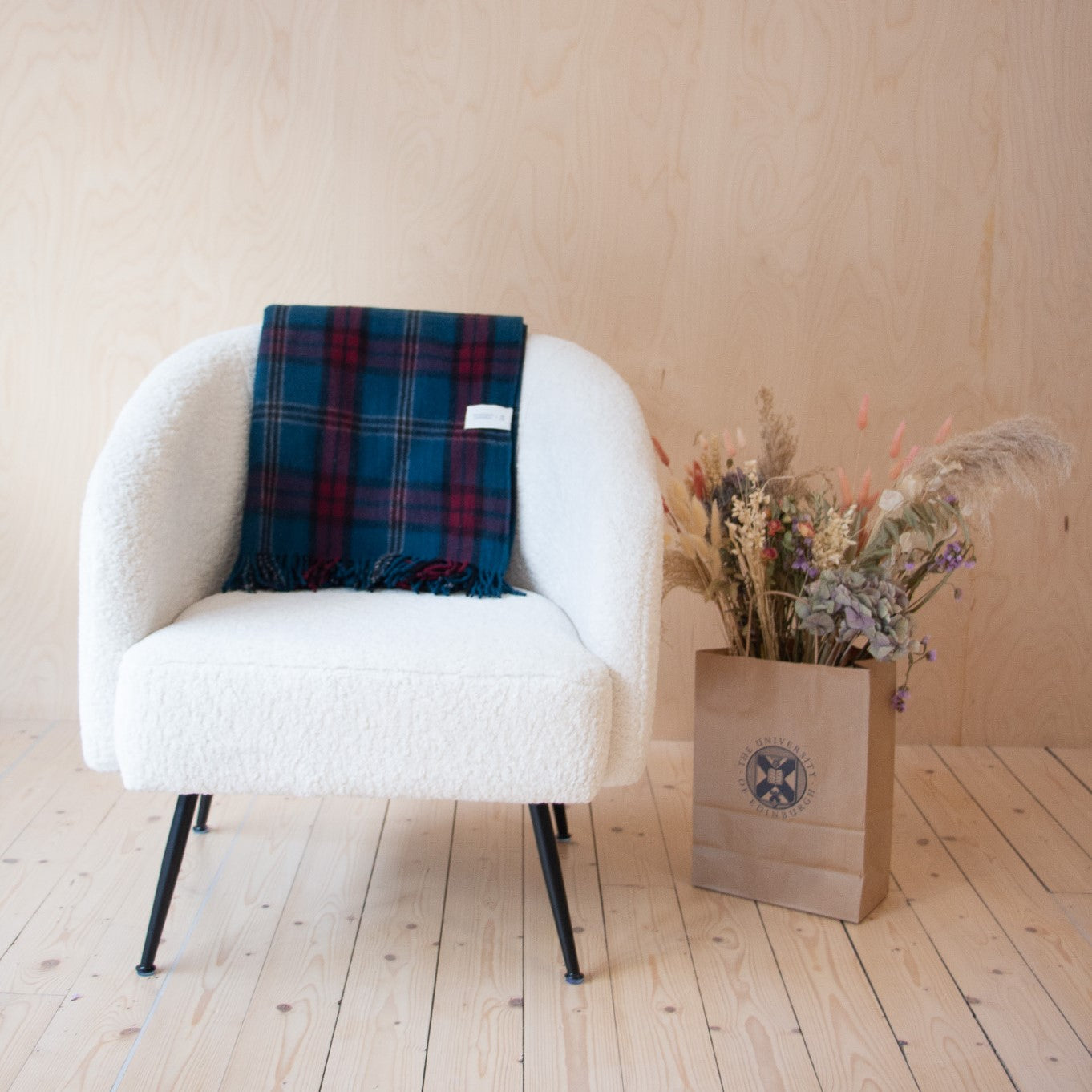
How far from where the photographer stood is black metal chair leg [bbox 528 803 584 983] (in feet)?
4.39

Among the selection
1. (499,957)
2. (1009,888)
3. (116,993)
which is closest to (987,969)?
(1009,888)

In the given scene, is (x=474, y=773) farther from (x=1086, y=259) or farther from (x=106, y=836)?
(x=1086, y=259)

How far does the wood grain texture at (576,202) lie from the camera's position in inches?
78.9

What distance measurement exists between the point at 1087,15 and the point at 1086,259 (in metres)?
0.43

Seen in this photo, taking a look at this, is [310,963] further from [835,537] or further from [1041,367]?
[1041,367]

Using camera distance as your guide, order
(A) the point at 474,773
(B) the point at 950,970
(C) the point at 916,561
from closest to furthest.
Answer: (A) the point at 474,773, (B) the point at 950,970, (C) the point at 916,561

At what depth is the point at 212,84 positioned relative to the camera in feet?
6.57

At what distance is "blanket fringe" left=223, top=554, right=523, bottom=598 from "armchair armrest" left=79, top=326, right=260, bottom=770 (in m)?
0.05

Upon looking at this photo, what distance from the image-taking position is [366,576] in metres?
1.62

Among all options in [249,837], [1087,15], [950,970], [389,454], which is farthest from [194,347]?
[1087,15]

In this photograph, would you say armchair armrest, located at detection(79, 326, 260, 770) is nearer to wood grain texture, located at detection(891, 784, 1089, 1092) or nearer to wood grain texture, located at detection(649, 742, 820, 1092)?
wood grain texture, located at detection(649, 742, 820, 1092)

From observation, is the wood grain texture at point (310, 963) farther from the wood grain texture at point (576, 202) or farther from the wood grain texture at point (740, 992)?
the wood grain texture at point (576, 202)

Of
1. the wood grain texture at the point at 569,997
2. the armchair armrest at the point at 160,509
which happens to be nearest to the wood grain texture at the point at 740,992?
the wood grain texture at the point at 569,997

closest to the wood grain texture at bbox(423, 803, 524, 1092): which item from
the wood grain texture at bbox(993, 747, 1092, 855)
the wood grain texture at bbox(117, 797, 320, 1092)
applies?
the wood grain texture at bbox(117, 797, 320, 1092)
